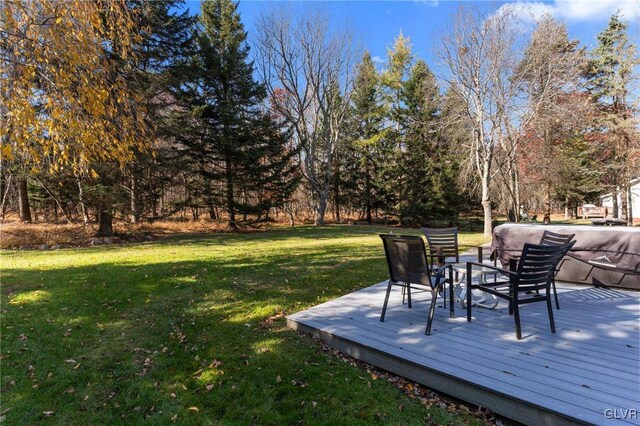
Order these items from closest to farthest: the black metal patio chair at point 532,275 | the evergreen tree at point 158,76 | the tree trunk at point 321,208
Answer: the black metal patio chair at point 532,275 < the evergreen tree at point 158,76 < the tree trunk at point 321,208

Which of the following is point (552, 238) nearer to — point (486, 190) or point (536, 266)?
point (536, 266)

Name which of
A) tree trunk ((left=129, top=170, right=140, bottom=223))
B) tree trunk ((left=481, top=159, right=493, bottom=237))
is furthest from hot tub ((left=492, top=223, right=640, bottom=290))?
tree trunk ((left=129, top=170, right=140, bottom=223))

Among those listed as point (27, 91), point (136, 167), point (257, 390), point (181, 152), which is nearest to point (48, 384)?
point (257, 390)

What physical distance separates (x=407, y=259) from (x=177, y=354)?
273 cm

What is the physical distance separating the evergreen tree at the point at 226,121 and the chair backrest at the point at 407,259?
13.2 metres

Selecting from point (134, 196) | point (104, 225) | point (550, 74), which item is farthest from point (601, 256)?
point (104, 225)

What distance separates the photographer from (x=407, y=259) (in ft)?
11.4

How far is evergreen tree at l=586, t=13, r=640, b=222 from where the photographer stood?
619 inches

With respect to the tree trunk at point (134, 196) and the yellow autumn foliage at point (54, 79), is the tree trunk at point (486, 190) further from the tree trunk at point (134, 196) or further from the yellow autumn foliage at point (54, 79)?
the tree trunk at point (134, 196)

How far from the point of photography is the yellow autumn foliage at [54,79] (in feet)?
10.8

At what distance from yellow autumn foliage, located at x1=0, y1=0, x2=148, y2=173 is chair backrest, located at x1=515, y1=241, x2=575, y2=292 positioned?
16.2 ft

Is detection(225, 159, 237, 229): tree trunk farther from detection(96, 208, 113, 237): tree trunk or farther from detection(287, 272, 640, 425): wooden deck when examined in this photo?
detection(287, 272, 640, 425): wooden deck

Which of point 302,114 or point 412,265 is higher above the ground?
point 302,114

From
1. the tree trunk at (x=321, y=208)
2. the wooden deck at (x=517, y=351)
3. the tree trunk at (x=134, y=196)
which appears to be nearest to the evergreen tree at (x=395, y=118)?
the tree trunk at (x=321, y=208)
